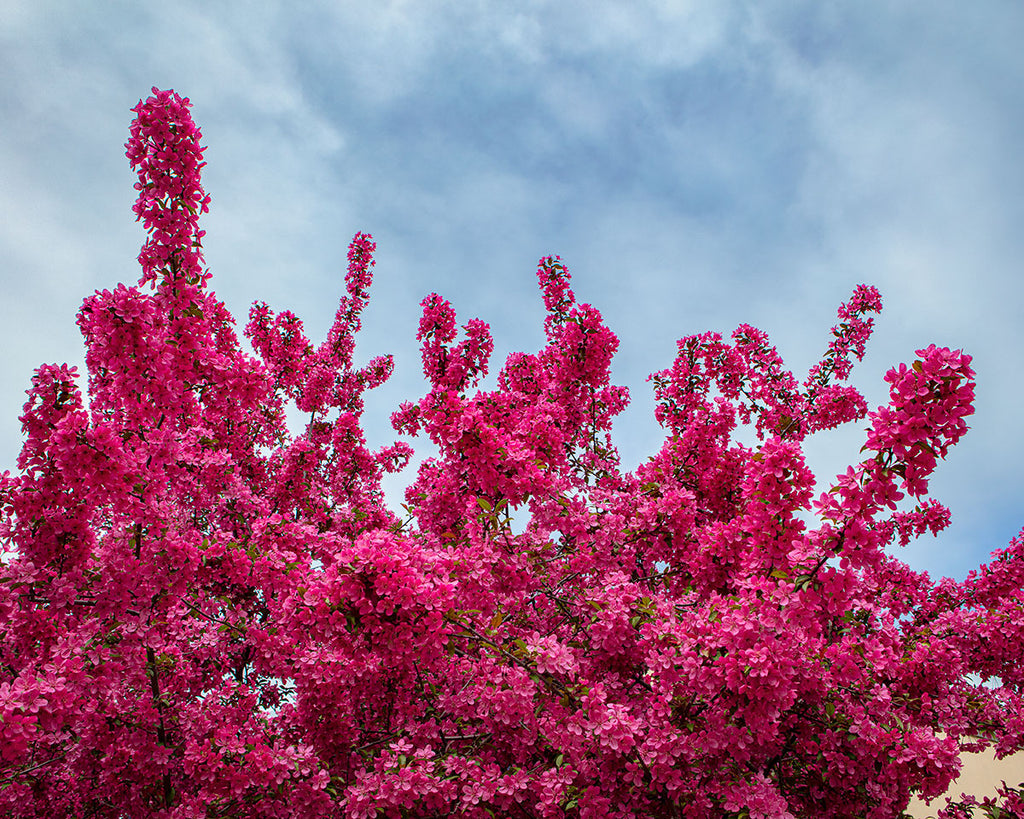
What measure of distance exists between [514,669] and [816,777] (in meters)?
2.93

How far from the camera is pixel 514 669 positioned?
14.9 feet

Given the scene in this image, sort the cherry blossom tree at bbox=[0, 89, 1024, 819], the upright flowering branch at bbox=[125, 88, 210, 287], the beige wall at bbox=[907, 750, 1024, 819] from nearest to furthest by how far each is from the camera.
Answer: the cherry blossom tree at bbox=[0, 89, 1024, 819] → the upright flowering branch at bbox=[125, 88, 210, 287] → the beige wall at bbox=[907, 750, 1024, 819]

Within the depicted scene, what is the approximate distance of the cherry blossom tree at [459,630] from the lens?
3875 mm

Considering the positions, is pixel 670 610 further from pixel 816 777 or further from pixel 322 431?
pixel 322 431

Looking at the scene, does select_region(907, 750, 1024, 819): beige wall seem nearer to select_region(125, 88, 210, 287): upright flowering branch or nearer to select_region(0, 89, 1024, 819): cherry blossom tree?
select_region(0, 89, 1024, 819): cherry blossom tree

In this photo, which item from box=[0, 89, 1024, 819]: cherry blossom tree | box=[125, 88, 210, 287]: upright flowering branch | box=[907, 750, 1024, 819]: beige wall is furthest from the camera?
box=[907, 750, 1024, 819]: beige wall

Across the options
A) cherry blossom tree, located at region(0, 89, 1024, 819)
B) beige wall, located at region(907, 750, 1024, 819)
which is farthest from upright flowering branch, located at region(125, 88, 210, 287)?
beige wall, located at region(907, 750, 1024, 819)

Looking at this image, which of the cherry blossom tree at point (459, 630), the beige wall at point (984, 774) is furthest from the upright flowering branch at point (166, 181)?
the beige wall at point (984, 774)

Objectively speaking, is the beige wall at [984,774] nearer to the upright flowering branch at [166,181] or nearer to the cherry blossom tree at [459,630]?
the cherry blossom tree at [459,630]

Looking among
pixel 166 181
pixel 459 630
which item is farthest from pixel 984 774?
pixel 166 181

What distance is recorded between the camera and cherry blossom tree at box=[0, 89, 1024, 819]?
3875 mm

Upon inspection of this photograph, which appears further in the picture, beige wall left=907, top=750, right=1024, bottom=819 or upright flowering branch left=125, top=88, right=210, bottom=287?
beige wall left=907, top=750, right=1024, bottom=819

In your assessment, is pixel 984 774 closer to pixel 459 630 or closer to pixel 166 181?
pixel 459 630

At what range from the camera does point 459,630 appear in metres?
4.65
